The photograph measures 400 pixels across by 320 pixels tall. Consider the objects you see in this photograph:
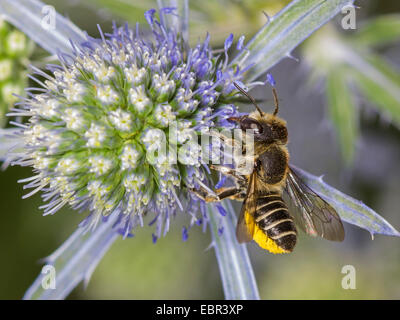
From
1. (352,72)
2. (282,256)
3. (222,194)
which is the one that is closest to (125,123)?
(222,194)

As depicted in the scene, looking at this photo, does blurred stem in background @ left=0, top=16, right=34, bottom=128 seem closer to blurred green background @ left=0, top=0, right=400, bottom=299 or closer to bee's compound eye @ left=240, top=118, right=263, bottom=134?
blurred green background @ left=0, top=0, right=400, bottom=299

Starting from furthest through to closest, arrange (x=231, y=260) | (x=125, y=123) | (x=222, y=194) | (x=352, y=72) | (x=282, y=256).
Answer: (x=282, y=256)
(x=352, y=72)
(x=231, y=260)
(x=222, y=194)
(x=125, y=123)

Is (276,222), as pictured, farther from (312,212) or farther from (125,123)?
(125,123)

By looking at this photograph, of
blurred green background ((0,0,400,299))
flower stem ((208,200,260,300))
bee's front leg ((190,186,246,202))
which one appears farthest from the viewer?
blurred green background ((0,0,400,299))

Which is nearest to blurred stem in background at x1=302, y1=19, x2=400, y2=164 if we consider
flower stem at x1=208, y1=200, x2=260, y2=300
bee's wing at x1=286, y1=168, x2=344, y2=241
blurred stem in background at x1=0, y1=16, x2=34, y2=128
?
bee's wing at x1=286, y1=168, x2=344, y2=241

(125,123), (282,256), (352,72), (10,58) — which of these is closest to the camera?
(125,123)

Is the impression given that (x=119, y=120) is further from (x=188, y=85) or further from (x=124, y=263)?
(x=124, y=263)

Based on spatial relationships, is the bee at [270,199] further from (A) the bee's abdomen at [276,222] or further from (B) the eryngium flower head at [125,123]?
(B) the eryngium flower head at [125,123]
